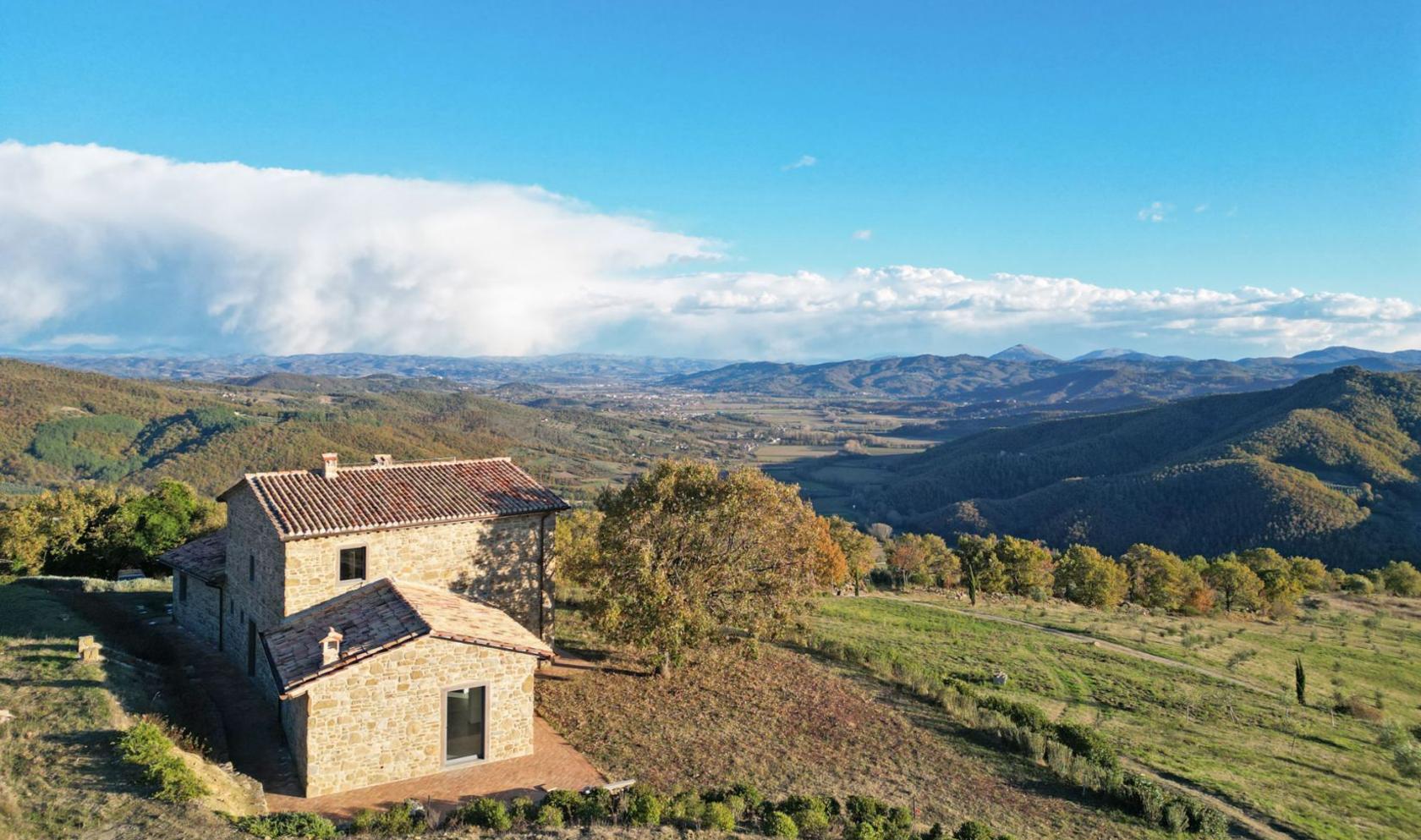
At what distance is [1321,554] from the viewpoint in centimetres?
8319

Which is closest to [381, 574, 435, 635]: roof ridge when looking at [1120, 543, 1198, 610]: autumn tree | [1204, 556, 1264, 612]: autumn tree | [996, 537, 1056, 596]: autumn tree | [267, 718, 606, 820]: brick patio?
→ [267, 718, 606, 820]: brick patio

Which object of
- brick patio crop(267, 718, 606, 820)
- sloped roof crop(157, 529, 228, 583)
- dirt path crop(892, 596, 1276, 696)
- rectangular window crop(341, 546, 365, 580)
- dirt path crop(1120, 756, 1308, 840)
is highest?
rectangular window crop(341, 546, 365, 580)

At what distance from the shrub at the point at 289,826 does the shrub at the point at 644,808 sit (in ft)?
16.5

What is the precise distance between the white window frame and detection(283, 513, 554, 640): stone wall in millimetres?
4882

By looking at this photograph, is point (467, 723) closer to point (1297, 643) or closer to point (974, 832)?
point (974, 832)

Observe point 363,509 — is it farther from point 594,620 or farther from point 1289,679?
point 1289,679

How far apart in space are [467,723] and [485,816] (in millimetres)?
3622

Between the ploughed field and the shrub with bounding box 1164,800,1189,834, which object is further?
the ploughed field

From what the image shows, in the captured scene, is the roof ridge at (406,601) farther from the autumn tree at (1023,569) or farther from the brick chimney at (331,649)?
the autumn tree at (1023,569)

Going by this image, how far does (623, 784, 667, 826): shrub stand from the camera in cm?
1271

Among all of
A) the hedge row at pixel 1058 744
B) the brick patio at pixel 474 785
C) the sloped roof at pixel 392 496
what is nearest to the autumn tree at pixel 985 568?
the hedge row at pixel 1058 744

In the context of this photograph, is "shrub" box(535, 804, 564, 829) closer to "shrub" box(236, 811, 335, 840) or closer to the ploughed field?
the ploughed field

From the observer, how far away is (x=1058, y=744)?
1827cm

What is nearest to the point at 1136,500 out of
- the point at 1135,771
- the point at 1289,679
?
the point at 1289,679
